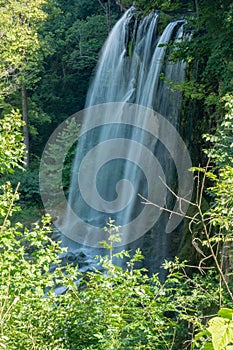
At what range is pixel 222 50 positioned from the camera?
6.93 metres

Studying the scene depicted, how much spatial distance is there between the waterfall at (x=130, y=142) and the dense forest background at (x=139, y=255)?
3.14 feet

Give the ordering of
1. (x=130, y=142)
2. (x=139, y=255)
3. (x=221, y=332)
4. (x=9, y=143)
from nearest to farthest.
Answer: (x=221, y=332), (x=139, y=255), (x=9, y=143), (x=130, y=142)

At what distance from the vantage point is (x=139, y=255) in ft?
13.5

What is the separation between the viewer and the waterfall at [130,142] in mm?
11570

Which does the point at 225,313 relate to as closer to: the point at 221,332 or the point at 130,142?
the point at 221,332

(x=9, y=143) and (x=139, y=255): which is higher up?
(x=9, y=143)

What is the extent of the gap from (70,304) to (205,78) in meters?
5.25

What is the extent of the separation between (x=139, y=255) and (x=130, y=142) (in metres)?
10.1

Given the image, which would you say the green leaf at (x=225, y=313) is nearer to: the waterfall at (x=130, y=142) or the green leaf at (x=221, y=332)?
the green leaf at (x=221, y=332)

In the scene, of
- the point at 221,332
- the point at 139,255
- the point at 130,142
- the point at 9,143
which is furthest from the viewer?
the point at 130,142

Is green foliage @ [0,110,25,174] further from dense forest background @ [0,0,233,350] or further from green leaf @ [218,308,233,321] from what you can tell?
green leaf @ [218,308,233,321]

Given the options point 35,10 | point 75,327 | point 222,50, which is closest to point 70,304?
point 75,327

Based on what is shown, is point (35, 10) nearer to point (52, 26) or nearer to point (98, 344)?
point (52, 26)

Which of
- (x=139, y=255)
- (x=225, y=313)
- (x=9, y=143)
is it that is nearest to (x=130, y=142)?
(x=9, y=143)
